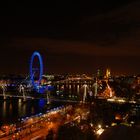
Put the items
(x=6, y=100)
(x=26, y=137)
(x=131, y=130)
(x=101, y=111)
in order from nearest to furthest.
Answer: (x=131, y=130)
(x=26, y=137)
(x=101, y=111)
(x=6, y=100)

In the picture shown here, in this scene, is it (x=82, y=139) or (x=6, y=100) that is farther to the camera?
(x=6, y=100)

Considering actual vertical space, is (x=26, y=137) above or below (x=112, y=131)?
below

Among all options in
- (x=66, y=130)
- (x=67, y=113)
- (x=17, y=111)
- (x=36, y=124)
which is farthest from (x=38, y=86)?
(x=66, y=130)

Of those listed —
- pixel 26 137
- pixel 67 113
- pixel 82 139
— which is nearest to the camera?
pixel 82 139

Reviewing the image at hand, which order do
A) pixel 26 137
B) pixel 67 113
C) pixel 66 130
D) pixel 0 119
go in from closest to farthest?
pixel 66 130 < pixel 26 137 < pixel 67 113 < pixel 0 119

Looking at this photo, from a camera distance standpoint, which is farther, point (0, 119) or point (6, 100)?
point (6, 100)

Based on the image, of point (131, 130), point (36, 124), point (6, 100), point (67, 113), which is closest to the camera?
point (131, 130)

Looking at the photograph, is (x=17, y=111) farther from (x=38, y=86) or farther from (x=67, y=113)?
(x=38, y=86)

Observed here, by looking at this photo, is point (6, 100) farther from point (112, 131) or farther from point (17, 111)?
point (112, 131)

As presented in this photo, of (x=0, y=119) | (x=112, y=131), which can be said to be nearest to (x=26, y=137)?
(x=112, y=131)
